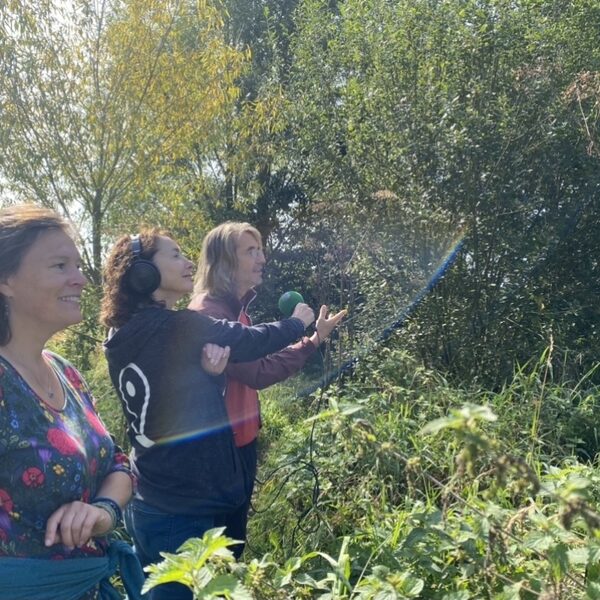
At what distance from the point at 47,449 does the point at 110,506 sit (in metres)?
0.28

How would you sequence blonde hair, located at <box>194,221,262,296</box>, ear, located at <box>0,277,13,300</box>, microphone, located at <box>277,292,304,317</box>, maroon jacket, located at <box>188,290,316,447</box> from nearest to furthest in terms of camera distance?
ear, located at <box>0,277,13,300</box> < maroon jacket, located at <box>188,290,316,447</box> < blonde hair, located at <box>194,221,262,296</box> < microphone, located at <box>277,292,304,317</box>

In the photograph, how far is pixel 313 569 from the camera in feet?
8.54

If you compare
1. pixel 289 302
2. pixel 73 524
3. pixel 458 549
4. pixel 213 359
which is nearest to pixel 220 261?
pixel 213 359

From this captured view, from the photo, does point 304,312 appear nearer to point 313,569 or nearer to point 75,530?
point 313,569

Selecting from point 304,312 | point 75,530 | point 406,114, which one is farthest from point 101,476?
point 406,114

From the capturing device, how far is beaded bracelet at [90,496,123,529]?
6.48 ft

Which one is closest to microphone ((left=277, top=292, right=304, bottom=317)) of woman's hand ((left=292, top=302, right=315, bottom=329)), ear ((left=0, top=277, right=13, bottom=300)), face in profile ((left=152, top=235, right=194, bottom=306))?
woman's hand ((left=292, top=302, right=315, bottom=329))

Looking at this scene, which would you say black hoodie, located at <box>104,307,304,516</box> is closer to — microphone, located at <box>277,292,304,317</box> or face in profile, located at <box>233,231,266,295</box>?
face in profile, located at <box>233,231,266,295</box>

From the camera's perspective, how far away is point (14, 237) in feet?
6.50

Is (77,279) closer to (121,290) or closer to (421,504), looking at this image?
(121,290)

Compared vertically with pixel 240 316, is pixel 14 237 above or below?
above

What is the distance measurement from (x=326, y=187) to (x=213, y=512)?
424 cm

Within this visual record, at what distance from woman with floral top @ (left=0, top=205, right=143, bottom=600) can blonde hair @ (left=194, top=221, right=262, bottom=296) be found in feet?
2.96

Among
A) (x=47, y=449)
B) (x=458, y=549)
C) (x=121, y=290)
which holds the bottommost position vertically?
(x=458, y=549)
